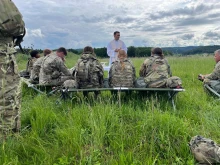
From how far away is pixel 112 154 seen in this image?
2814 mm

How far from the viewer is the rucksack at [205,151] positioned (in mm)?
2551

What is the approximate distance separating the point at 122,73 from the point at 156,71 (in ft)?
2.61

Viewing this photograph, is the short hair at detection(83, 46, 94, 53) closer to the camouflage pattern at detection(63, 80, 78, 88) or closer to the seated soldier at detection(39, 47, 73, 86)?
the camouflage pattern at detection(63, 80, 78, 88)

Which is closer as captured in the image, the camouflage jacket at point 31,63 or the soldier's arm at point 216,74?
the soldier's arm at point 216,74

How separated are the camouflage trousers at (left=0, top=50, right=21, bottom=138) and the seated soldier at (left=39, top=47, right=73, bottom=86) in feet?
10.9

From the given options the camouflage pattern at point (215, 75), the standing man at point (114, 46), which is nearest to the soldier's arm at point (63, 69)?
the standing man at point (114, 46)

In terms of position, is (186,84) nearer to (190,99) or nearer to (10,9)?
(190,99)

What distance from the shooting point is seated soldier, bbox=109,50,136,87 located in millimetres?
5492

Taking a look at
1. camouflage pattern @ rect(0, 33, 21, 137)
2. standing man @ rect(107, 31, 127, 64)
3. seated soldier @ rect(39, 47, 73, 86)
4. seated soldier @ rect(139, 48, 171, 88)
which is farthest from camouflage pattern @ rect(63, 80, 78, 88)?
standing man @ rect(107, 31, 127, 64)

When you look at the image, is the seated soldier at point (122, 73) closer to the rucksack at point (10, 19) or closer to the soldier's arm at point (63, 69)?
the soldier's arm at point (63, 69)

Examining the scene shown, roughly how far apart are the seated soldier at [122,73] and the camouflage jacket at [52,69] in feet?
4.98

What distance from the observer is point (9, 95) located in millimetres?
3027

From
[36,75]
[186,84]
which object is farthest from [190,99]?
[36,75]

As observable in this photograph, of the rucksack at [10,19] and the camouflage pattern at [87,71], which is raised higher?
the rucksack at [10,19]
